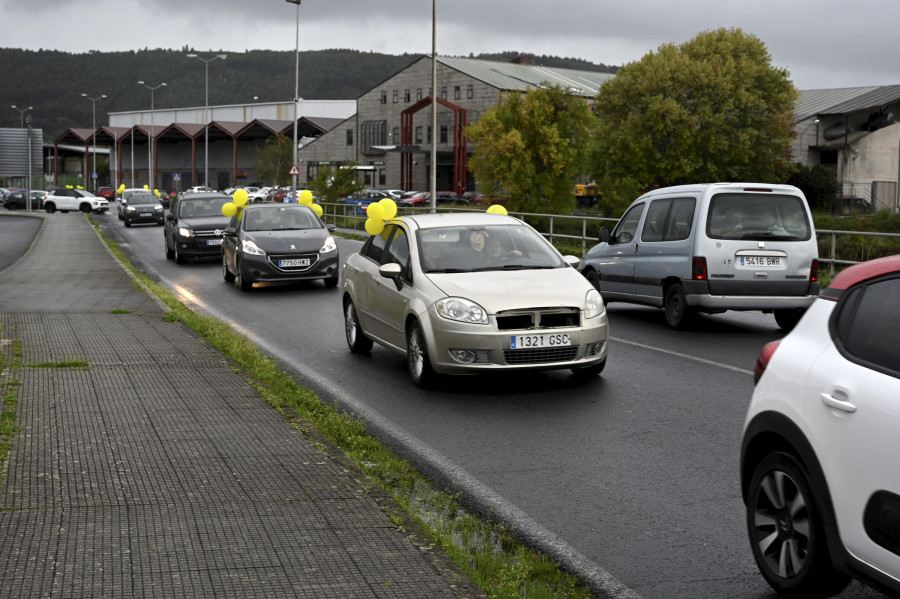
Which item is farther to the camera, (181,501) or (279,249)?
(279,249)

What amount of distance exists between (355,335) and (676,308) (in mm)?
4452

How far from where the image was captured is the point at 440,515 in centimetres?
577

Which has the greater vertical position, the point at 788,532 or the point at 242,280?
the point at 788,532

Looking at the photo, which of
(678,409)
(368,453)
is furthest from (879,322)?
(678,409)

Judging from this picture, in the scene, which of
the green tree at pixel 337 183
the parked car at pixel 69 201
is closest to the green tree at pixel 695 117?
the green tree at pixel 337 183

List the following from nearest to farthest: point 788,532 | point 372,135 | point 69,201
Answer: point 788,532 < point 69,201 < point 372,135

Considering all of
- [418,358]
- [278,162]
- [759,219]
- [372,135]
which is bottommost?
[418,358]

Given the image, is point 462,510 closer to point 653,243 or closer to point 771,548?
point 771,548

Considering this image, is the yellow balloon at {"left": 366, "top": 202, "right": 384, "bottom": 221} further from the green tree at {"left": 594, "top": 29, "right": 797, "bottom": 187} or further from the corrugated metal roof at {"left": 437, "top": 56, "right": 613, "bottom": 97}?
the corrugated metal roof at {"left": 437, "top": 56, "right": 613, "bottom": 97}

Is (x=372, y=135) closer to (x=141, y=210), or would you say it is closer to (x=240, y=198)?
(x=141, y=210)

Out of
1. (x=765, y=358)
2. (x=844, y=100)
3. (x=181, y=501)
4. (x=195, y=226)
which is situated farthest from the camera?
(x=844, y=100)

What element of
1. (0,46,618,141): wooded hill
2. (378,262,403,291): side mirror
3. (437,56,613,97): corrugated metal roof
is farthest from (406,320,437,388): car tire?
(0,46,618,141): wooded hill

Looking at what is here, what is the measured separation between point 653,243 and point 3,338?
805 centimetres

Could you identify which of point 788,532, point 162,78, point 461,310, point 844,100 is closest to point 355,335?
point 461,310
